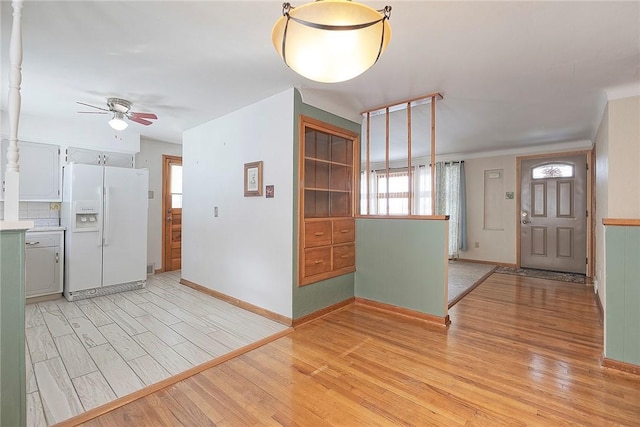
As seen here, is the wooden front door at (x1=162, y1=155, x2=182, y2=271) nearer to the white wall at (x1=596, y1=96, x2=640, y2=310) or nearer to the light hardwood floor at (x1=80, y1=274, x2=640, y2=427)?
the light hardwood floor at (x1=80, y1=274, x2=640, y2=427)

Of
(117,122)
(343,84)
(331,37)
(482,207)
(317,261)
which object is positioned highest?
(343,84)

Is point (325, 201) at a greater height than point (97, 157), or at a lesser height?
lesser

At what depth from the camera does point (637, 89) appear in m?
2.87

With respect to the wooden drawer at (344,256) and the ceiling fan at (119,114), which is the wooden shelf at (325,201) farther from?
the ceiling fan at (119,114)

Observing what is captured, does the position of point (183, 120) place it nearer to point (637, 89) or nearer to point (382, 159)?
point (382, 159)

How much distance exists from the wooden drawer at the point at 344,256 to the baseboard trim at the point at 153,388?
46.1 inches

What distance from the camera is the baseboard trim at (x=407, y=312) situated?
3.04m

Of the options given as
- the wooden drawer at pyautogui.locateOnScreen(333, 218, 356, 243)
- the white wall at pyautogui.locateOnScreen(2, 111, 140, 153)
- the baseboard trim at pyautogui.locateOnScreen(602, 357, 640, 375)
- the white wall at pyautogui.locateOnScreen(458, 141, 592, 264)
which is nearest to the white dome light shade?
the white wall at pyautogui.locateOnScreen(2, 111, 140, 153)

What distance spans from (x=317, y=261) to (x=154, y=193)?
3.66 m

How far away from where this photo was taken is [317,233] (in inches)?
127

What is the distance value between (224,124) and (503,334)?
3919 mm

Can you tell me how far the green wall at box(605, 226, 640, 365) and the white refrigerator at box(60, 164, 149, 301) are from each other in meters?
5.24

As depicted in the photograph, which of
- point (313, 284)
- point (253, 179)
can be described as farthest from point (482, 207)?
point (253, 179)

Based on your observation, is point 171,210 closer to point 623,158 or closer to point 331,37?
point 331,37
